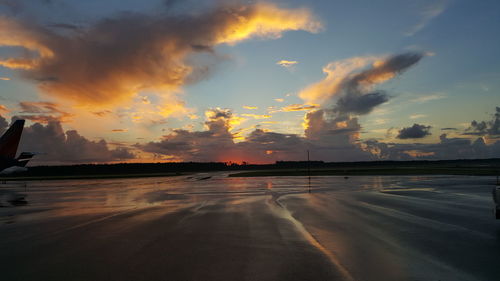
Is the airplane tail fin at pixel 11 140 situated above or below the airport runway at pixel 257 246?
above

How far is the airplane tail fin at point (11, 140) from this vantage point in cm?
4391

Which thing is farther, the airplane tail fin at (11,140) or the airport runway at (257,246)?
the airplane tail fin at (11,140)

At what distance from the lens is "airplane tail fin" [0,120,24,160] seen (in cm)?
4391

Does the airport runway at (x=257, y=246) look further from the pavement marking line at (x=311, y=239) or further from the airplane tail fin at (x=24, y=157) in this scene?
the airplane tail fin at (x=24, y=157)

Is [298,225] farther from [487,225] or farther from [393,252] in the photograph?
[487,225]

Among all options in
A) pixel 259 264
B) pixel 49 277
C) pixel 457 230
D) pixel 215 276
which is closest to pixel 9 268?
pixel 49 277

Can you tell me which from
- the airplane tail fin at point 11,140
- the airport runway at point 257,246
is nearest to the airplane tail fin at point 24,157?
the airplane tail fin at point 11,140

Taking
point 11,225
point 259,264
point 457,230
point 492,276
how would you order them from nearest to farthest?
point 492,276 < point 259,264 < point 457,230 < point 11,225

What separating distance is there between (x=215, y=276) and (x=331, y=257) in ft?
9.83

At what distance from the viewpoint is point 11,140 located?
44.7 meters

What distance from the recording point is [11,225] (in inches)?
537

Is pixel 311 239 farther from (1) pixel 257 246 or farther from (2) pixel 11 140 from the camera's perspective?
(2) pixel 11 140

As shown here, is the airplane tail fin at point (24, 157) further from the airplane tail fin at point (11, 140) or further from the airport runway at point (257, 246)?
the airport runway at point (257, 246)

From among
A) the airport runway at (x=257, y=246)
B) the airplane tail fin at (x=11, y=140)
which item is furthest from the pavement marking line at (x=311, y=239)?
the airplane tail fin at (x=11, y=140)
